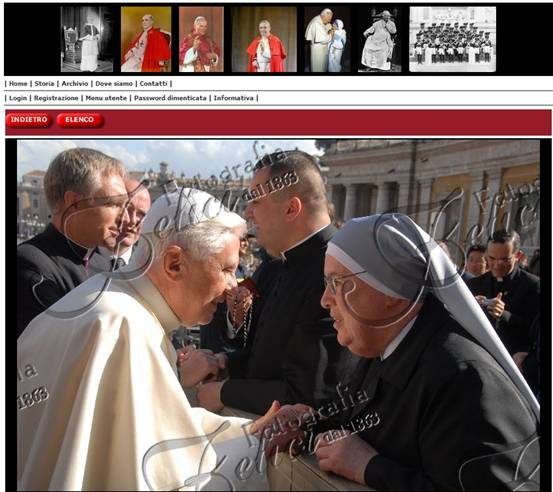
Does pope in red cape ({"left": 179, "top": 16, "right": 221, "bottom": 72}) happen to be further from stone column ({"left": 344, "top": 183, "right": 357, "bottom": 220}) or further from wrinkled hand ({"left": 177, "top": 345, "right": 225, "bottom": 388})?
wrinkled hand ({"left": 177, "top": 345, "right": 225, "bottom": 388})

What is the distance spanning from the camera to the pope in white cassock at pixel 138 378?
195 centimetres

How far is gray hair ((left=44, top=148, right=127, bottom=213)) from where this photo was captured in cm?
238

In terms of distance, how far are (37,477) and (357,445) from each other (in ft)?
3.59

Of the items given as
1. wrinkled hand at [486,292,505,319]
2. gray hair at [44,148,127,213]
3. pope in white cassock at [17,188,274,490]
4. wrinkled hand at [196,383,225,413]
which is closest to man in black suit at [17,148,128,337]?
gray hair at [44,148,127,213]

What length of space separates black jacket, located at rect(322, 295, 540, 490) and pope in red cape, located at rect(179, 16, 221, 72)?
4.12 feet

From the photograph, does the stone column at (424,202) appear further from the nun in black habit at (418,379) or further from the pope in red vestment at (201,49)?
the pope in red vestment at (201,49)

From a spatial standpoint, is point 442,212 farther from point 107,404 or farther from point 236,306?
point 107,404

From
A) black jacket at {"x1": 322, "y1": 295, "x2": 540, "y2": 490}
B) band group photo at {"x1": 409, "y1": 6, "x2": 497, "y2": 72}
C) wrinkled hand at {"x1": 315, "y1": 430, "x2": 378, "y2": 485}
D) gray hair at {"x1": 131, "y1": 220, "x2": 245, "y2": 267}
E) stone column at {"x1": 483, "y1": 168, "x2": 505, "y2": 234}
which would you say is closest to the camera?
black jacket at {"x1": 322, "y1": 295, "x2": 540, "y2": 490}

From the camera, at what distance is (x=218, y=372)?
7.99 feet

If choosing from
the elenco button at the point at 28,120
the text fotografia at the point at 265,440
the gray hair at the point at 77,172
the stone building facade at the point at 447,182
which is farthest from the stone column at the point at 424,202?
the elenco button at the point at 28,120

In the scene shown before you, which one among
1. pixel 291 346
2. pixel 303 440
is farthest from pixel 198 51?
pixel 303 440

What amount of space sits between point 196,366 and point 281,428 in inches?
17.4

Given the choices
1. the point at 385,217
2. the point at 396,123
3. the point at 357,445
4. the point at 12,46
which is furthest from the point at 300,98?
the point at 357,445

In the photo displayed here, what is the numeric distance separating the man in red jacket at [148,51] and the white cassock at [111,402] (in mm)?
855
